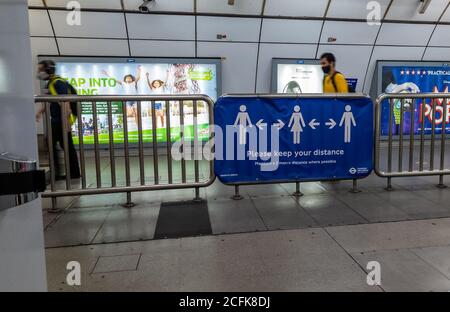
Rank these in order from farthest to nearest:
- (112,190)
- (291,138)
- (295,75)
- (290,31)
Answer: (295,75)
(290,31)
(291,138)
(112,190)

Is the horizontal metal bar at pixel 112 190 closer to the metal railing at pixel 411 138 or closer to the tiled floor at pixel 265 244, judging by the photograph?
the tiled floor at pixel 265 244

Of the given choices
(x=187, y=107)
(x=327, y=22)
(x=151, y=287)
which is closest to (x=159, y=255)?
(x=151, y=287)

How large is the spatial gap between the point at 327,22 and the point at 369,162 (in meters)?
3.96

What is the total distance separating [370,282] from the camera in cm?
221

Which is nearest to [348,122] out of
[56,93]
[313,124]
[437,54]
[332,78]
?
[313,124]

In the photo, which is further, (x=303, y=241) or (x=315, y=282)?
(x=303, y=241)

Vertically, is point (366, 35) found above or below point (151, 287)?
above

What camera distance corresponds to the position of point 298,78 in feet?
24.8

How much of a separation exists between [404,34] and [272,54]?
9.88 feet

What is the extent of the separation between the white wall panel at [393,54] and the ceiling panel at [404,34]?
0.13m

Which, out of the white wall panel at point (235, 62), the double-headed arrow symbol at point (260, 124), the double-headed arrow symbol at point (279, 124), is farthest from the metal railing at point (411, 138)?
the white wall panel at point (235, 62)

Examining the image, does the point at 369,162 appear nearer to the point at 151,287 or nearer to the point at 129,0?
the point at 151,287

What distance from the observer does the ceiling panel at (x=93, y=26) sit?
6465 mm

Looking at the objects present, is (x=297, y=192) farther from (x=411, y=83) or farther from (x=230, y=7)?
(x=411, y=83)
